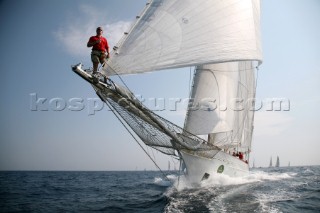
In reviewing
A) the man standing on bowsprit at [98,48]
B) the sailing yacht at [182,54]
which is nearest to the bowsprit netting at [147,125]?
the sailing yacht at [182,54]

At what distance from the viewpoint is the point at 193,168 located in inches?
611

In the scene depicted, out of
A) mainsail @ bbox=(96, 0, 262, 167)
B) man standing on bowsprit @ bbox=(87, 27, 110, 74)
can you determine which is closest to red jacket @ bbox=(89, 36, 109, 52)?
man standing on bowsprit @ bbox=(87, 27, 110, 74)

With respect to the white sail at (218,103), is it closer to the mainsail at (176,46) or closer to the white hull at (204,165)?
the mainsail at (176,46)

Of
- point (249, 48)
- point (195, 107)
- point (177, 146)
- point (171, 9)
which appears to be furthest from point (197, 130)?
point (171, 9)

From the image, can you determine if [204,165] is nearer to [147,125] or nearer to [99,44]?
[147,125]

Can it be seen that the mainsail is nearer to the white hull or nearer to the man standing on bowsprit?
the man standing on bowsprit

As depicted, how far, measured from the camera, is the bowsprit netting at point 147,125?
9758mm

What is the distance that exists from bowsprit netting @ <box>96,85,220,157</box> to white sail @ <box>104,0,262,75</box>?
1.42 meters

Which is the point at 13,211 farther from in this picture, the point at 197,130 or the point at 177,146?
the point at 197,130

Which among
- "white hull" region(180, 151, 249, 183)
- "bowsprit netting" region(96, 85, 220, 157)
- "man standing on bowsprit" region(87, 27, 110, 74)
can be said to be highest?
"man standing on bowsprit" region(87, 27, 110, 74)

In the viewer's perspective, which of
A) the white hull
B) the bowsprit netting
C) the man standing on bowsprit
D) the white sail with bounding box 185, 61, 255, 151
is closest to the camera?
the man standing on bowsprit

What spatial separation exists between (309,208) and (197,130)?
7.19 meters

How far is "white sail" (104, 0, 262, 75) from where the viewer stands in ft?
27.5

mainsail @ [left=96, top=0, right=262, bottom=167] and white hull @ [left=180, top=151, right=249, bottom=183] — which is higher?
mainsail @ [left=96, top=0, right=262, bottom=167]
